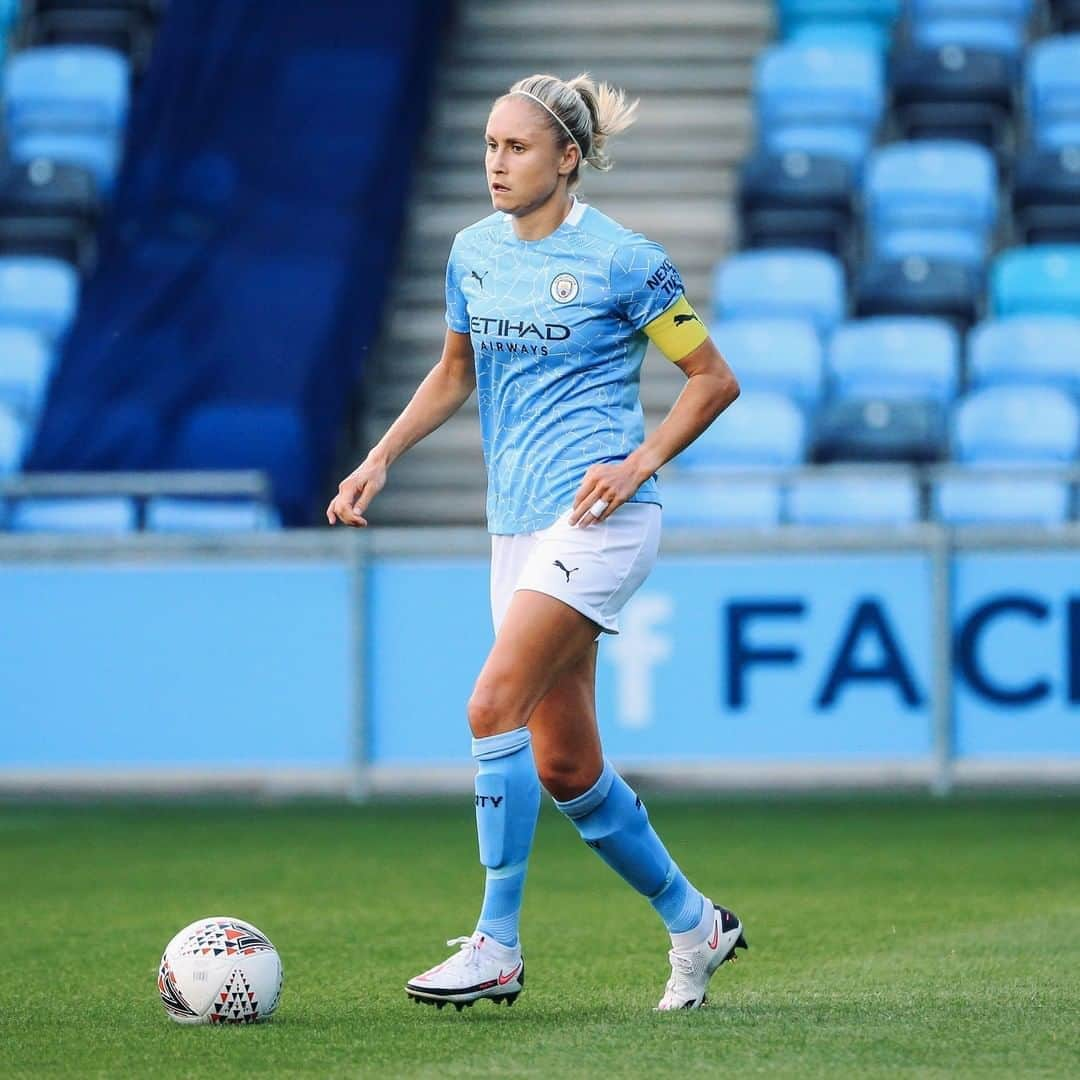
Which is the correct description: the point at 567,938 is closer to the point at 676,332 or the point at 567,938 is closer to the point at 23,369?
the point at 676,332

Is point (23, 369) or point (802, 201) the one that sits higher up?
point (802, 201)

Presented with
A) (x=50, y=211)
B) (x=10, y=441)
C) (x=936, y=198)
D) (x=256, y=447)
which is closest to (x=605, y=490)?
(x=256, y=447)

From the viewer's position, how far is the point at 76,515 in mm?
11750

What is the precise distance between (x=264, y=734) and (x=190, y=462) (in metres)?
2.37

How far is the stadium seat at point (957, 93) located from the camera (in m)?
14.8

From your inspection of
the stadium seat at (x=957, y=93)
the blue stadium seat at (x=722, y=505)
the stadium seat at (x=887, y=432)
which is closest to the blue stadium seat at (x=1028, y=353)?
the stadium seat at (x=887, y=432)

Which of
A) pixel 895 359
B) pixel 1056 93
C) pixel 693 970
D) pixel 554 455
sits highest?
pixel 1056 93

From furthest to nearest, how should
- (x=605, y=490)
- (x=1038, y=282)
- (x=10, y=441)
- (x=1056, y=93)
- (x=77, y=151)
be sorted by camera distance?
(x=77, y=151), (x=1056, y=93), (x=1038, y=282), (x=10, y=441), (x=605, y=490)

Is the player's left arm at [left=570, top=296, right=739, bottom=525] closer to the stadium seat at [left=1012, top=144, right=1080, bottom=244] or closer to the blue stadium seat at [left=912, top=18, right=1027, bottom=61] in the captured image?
the stadium seat at [left=1012, top=144, right=1080, bottom=244]

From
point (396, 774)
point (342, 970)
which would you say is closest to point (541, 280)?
point (342, 970)

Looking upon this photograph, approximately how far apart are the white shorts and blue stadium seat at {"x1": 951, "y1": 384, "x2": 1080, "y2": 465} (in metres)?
7.24

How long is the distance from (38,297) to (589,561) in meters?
9.37

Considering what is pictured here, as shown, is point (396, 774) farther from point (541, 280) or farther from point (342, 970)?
point (541, 280)

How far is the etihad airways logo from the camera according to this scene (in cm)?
499
